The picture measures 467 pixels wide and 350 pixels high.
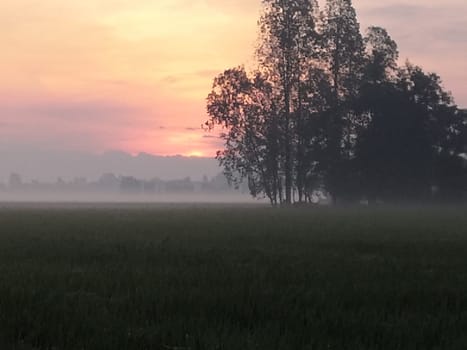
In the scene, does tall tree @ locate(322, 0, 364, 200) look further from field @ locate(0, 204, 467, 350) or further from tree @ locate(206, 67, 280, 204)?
field @ locate(0, 204, 467, 350)

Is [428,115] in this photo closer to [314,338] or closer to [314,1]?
[314,1]

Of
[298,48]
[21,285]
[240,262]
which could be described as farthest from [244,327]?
[298,48]

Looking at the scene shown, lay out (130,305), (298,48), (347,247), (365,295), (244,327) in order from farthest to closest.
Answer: (298,48) < (347,247) < (365,295) < (130,305) < (244,327)

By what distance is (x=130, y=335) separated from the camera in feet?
18.3

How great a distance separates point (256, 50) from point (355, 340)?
61121 mm

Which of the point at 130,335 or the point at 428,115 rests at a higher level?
the point at 428,115

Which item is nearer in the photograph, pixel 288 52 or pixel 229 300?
pixel 229 300

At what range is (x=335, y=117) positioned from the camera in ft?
209

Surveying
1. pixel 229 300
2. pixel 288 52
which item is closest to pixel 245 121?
pixel 288 52

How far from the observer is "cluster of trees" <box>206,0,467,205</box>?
6384cm

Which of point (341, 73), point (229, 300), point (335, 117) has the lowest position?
point (229, 300)

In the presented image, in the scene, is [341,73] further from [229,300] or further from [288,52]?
[229,300]

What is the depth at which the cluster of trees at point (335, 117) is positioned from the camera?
63.8 meters

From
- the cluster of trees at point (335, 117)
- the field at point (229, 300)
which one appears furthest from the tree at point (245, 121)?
the field at point (229, 300)
